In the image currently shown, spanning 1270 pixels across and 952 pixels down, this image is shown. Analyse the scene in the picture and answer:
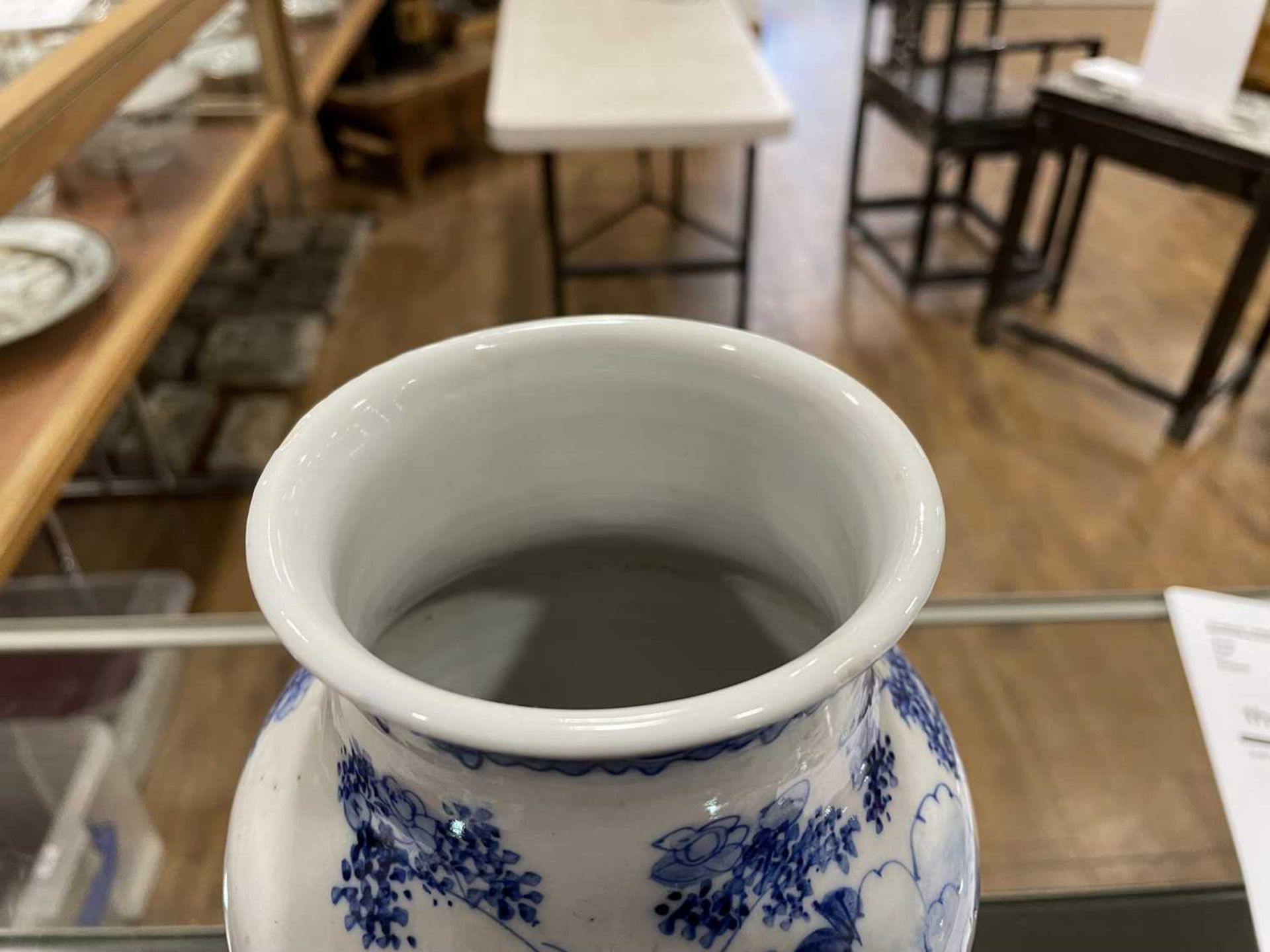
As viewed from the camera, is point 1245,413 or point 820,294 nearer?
point 1245,413

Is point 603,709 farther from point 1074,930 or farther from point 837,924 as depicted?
point 1074,930

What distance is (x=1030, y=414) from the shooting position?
1890 millimetres

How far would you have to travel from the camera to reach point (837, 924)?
0.33 metres

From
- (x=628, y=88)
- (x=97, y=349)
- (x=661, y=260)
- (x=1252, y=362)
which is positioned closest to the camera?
(x=97, y=349)

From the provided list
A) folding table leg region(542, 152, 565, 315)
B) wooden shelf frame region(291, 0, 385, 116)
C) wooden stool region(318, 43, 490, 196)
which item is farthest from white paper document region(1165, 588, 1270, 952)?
wooden stool region(318, 43, 490, 196)

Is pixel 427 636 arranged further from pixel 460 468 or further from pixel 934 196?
pixel 934 196

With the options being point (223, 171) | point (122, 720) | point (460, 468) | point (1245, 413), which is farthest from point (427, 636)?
point (1245, 413)

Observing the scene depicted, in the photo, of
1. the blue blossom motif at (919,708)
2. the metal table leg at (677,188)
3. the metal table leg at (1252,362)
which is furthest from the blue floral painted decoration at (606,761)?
the metal table leg at (677,188)

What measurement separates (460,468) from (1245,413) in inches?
75.6

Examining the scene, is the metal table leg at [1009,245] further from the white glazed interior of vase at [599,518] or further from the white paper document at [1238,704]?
the white glazed interior of vase at [599,518]

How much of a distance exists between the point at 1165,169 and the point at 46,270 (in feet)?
5.24

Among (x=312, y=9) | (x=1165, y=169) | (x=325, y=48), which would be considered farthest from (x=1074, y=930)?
(x=312, y=9)

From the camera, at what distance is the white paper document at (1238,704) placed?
0.52 meters

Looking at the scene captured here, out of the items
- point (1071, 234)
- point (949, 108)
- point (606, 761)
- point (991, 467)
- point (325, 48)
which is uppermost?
point (606, 761)
